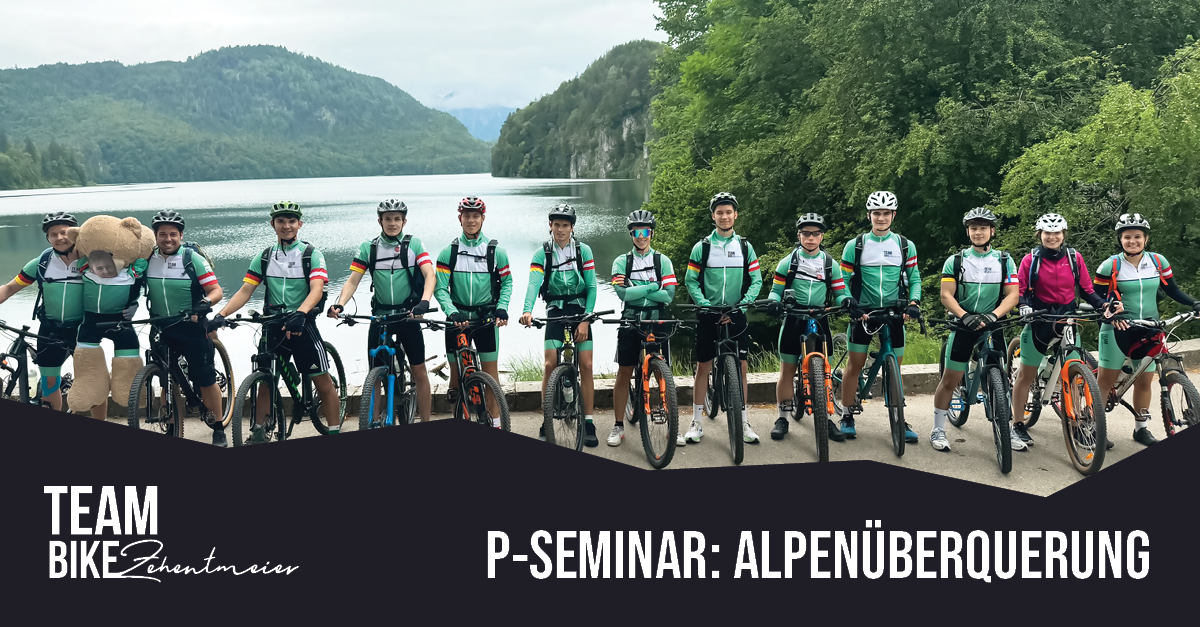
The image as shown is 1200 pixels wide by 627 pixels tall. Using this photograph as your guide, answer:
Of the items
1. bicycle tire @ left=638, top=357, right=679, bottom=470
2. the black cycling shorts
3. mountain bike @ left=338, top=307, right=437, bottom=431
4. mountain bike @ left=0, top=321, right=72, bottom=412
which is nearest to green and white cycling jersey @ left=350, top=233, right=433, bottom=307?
mountain bike @ left=338, top=307, right=437, bottom=431

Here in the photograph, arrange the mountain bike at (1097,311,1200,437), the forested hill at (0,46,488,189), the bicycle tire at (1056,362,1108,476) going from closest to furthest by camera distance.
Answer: the bicycle tire at (1056,362,1108,476), the mountain bike at (1097,311,1200,437), the forested hill at (0,46,488,189)

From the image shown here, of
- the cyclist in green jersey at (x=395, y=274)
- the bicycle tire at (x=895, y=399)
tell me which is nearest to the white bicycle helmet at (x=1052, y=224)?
the bicycle tire at (x=895, y=399)

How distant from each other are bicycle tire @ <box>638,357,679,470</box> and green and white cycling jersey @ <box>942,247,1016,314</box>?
2.17 metres

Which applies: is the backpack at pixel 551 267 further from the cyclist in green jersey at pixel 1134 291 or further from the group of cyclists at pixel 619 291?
the cyclist in green jersey at pixel 1134 291

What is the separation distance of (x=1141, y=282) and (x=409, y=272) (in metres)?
5.12

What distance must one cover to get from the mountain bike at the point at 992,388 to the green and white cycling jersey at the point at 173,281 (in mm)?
5187

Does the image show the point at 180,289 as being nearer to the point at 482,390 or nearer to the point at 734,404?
the point at 482,390

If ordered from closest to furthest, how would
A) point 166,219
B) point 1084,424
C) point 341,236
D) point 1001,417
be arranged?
1. point 1001,417
2. point 1084,424
3. point 166,219
4. point 341,236

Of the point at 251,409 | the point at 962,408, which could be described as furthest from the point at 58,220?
the point at 962,408

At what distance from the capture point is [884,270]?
236 inches

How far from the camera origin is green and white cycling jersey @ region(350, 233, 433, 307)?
579cm

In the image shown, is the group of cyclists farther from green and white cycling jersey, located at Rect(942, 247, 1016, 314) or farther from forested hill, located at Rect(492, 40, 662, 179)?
forested hill, located at Rect(492, 40, 662, 179)

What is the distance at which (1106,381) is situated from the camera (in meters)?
6.17

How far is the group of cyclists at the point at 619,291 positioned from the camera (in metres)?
5.78
